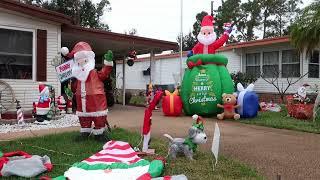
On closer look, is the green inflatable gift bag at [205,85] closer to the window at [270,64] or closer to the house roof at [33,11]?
the house roof at [33,11]

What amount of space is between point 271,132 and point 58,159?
582 centimetres

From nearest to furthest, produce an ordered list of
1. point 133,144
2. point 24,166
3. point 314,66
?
point 24,166, point 133,144, point 314,66

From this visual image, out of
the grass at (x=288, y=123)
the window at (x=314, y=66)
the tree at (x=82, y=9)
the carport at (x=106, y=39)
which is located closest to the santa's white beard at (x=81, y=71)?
the carport at (x=106, y=39)

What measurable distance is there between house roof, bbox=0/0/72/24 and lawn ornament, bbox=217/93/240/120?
546 cm

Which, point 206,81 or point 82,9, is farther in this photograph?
point 82,9

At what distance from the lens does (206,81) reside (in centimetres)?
1365

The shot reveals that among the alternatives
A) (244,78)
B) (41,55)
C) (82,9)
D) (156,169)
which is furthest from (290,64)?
(82,9)

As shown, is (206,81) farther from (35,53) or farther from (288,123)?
(35,53)

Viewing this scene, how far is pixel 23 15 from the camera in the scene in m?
12.0

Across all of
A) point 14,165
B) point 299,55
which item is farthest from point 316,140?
point 299,55

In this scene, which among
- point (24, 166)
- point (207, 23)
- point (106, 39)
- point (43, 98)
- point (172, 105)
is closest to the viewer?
point (24, 166)

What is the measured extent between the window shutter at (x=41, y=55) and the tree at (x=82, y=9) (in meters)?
17.6

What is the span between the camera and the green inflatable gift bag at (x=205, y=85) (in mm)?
13641

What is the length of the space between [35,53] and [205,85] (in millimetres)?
5423
